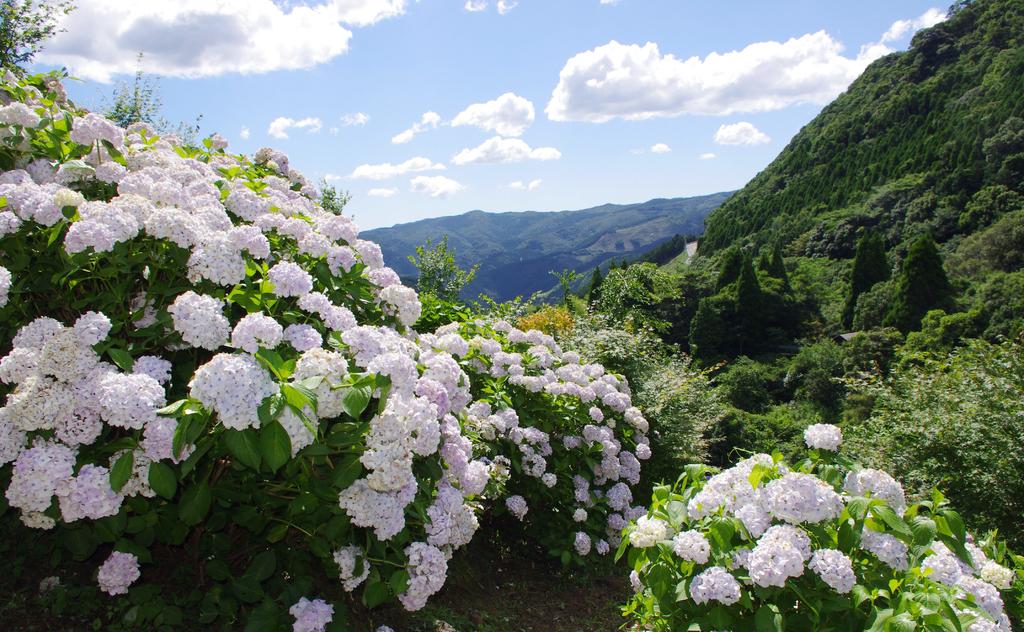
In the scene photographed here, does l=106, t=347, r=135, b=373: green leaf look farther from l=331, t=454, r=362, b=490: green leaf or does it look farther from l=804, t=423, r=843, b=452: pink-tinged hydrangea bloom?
l=804, t=423, r=843, b=452: pink-tinged hydrangea bloom

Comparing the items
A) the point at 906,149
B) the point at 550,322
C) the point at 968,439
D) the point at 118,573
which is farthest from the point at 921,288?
the point at 118,573

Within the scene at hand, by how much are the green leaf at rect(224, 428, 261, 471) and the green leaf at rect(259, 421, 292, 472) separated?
0.9 inches

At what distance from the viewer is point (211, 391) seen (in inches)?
82.1

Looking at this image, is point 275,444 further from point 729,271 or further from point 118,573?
point 729,271

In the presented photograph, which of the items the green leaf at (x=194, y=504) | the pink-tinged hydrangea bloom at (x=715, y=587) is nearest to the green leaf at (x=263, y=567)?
the green leaf at (x=194, y=504)

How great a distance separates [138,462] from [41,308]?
1.28 metres

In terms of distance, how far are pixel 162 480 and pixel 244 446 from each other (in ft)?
1.36

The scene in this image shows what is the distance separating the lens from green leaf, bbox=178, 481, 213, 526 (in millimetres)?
2414

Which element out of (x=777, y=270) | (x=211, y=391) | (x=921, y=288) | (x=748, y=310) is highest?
(x=211, y=391)

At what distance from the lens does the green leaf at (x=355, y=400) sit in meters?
2.26

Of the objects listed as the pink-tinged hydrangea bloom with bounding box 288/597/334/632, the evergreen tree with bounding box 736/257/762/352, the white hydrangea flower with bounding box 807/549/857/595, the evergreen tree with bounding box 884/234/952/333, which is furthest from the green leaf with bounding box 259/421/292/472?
the evergreen tree with bounding box 736/257/762/352

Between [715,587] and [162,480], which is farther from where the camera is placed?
[715,587]

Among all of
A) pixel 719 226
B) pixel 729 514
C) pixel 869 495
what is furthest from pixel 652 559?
pixel 719 226

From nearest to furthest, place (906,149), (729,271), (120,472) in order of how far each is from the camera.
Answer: (120,472) < (729,271) < (906,149)
